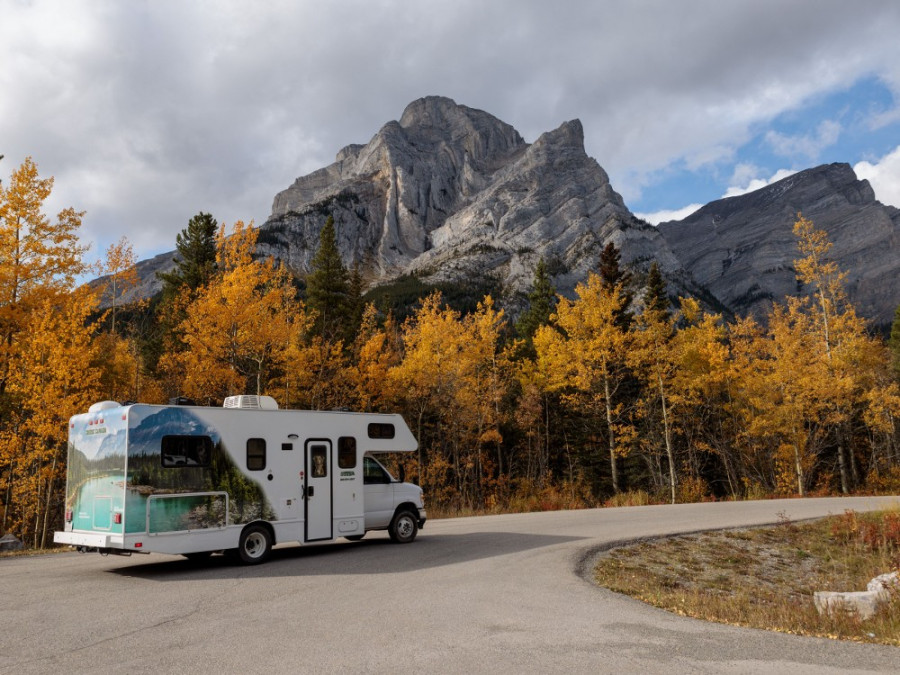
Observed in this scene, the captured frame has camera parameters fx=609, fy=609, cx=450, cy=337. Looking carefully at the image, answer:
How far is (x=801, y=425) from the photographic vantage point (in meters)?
30.5

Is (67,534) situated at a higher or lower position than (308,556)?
higher

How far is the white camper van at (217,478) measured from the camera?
10102 millimetres

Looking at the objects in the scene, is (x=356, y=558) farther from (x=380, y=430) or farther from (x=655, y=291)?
(x=655, y=291)

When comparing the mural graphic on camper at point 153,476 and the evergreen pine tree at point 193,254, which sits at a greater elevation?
the evergreen pine tree at point 193,254

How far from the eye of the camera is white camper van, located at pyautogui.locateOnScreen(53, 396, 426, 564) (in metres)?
10.1

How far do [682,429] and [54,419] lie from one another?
105ft

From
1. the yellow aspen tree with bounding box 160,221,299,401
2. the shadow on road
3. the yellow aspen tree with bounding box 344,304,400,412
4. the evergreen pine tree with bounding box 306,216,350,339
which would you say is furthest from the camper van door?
the evergreen pine tree with bounding box 306,216,350,339

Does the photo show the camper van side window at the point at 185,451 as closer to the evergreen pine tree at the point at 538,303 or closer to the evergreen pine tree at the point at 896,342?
the evergreen pine tree at the point at 538,303

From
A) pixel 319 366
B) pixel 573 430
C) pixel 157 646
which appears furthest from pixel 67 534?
pixel 573 430

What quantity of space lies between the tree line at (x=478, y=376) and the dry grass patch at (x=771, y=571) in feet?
33.9

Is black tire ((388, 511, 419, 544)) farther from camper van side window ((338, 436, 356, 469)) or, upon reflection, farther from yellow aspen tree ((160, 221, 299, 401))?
yellow aspen tree ((160, 221, 299, 401))

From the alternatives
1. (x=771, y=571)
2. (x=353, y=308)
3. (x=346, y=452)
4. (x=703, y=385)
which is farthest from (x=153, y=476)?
(x=353, y=308)

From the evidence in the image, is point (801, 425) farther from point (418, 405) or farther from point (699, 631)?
point (699, 631)

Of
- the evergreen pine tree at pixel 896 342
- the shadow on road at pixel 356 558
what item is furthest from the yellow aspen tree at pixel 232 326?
the evergreen pine tree at pixel 896 342
